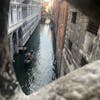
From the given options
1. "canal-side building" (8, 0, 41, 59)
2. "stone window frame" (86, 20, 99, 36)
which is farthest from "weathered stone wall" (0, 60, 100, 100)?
"canal-side building" (8, 0, 41, 59)

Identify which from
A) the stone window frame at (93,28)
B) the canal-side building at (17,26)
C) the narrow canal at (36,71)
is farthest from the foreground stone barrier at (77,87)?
the canal-side building at (17,26)

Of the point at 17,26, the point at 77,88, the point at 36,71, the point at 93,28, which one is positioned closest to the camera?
the point at 77,88

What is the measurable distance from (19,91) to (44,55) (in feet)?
76.3

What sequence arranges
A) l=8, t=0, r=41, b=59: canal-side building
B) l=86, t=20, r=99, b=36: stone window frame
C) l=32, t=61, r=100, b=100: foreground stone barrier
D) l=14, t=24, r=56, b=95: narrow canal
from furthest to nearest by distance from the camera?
l=8, t=0, r=41, b=59: canal-side building → l=14, t=24, r=56, b=95: narrow canal → l=86, t=20, r=99, b=36: stone window frame → l=32, t=61, r=100, b=100: foreground stone barrier

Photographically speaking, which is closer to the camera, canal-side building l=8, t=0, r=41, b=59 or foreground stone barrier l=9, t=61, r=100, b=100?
foreground stone barrier l=9, t=61, r=100, b=100

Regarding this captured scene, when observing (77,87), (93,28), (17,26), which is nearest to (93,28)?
(93,28)

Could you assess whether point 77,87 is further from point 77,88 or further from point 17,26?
point 17,26

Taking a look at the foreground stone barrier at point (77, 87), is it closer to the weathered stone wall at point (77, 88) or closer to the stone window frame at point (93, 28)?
the weathered stone wall at point (77, 88)

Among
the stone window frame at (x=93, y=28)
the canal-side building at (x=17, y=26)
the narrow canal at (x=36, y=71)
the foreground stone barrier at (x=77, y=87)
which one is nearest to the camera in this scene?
the foreground stone barrier at (x=77, y=87)

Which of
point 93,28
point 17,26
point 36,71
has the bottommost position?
point 36,71

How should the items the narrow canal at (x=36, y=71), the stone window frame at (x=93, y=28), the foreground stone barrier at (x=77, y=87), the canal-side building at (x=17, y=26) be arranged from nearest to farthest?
1. the foreground stone barrier at (x=77, y=87)
2. the stone window frame at (x=93, y=28)
3. the narrow canal at (x=36, y=71)
4. the canal-side building at (x=17, y=26)

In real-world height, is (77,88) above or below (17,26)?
above

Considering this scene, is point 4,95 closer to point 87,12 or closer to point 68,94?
point 68,94

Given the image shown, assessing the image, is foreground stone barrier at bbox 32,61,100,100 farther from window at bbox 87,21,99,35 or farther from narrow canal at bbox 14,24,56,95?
narrow canal at bbox 14,24,56,95
